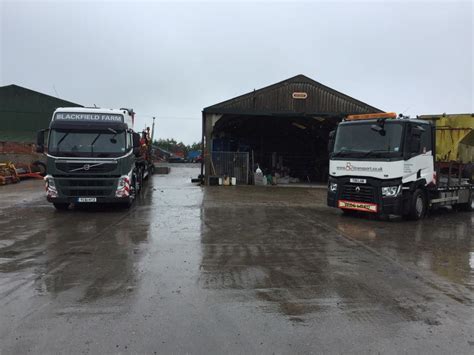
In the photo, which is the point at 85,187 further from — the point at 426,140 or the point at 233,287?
the point at 426,140

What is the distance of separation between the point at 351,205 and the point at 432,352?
26.4 feet

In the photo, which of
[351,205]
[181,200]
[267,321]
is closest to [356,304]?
[267,321]

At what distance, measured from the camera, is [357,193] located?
1143cm

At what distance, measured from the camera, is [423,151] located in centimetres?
1126

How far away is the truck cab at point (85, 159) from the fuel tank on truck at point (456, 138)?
9643 mm

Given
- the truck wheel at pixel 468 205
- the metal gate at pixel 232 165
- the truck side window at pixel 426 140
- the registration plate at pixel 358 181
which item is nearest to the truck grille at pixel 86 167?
the registration plate at pixel 358 181

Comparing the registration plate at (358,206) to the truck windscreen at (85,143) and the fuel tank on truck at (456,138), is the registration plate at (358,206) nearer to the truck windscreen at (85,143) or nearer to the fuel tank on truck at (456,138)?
the fuel tank on truck at (456,138)

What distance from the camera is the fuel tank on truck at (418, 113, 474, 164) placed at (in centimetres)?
1303

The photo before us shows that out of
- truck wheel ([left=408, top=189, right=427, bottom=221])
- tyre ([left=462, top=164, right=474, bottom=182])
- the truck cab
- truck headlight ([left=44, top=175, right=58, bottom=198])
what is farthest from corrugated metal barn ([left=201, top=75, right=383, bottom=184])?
truck wheel ([left=408, top=189, right=427, bottom=221])

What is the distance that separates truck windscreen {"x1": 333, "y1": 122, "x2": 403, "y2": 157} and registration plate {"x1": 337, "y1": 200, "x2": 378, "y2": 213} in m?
1.29

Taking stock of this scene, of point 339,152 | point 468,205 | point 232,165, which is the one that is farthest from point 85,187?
point 232,165

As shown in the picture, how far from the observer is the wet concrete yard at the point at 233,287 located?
393 cm

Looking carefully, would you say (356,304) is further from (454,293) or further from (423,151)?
(423,151)

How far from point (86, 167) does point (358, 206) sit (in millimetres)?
7589
